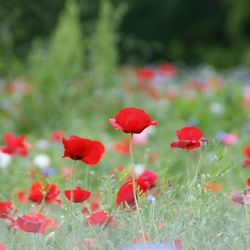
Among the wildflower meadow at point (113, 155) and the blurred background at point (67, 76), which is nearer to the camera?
the wildflower meadow at point (113, 155)

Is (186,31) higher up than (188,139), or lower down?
higher up

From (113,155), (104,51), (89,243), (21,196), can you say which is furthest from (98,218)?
(104,51)

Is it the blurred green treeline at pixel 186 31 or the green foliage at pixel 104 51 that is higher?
the blurred green treeline at pixel 186 31

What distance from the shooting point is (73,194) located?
1.81m

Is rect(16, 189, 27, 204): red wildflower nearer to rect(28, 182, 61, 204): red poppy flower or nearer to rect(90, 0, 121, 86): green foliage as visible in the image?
rect(28, 182, 61, 204): red poppy flower

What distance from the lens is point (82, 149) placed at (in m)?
1.77

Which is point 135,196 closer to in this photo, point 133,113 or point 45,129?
point 133,113

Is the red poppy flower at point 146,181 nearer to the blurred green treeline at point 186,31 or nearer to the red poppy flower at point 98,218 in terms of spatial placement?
the red poppy flower at point 98,218

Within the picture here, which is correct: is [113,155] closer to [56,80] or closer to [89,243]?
[56,80]

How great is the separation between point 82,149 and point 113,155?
2.47m

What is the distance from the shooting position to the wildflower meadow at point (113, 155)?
171cm

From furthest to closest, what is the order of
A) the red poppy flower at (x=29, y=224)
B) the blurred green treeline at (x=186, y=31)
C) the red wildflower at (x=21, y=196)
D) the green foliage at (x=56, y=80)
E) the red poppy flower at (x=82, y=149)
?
1. the blurred green treeline at (x=186, y=31)
2. the green foliage at (x=56, y=80)
3. the red wildflower at (x=21, y=196)
4. the red poppy flower at (x=82, y=149)
5. the red poppy flower at (x=29, y=224)


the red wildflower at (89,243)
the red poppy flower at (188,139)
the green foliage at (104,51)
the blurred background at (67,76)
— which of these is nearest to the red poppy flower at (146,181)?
the red poppy flower at (188,139)

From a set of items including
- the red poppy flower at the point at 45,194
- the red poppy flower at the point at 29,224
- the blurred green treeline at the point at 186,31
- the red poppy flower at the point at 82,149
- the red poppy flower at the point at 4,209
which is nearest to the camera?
the red poppy flower at the point at 29,224
